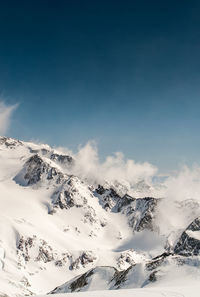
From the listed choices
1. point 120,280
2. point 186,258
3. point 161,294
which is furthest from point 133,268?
point 161,294

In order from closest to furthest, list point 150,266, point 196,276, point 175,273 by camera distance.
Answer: point 196,276 → point 175,273 → point 150,266

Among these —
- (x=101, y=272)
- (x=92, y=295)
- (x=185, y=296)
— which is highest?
(x=101, y=272)

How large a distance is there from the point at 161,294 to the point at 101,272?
85138 mm

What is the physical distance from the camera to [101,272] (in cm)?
10938

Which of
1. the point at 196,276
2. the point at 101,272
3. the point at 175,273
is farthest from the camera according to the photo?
the point at 101,272

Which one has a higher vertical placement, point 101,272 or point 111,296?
point 101,272

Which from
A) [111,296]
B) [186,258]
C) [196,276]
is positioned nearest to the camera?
[111,296]

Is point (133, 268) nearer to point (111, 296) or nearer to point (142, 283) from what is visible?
point (142, 283)

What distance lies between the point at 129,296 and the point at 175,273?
54.5 metres

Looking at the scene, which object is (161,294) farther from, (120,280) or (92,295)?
(120,280)

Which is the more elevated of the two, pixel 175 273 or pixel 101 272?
pixel 101 272

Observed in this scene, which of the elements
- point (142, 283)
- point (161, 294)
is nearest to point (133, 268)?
point (142, 283)

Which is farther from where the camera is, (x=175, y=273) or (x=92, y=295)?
(x=175, y=273)

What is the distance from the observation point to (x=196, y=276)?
69.4 meters
